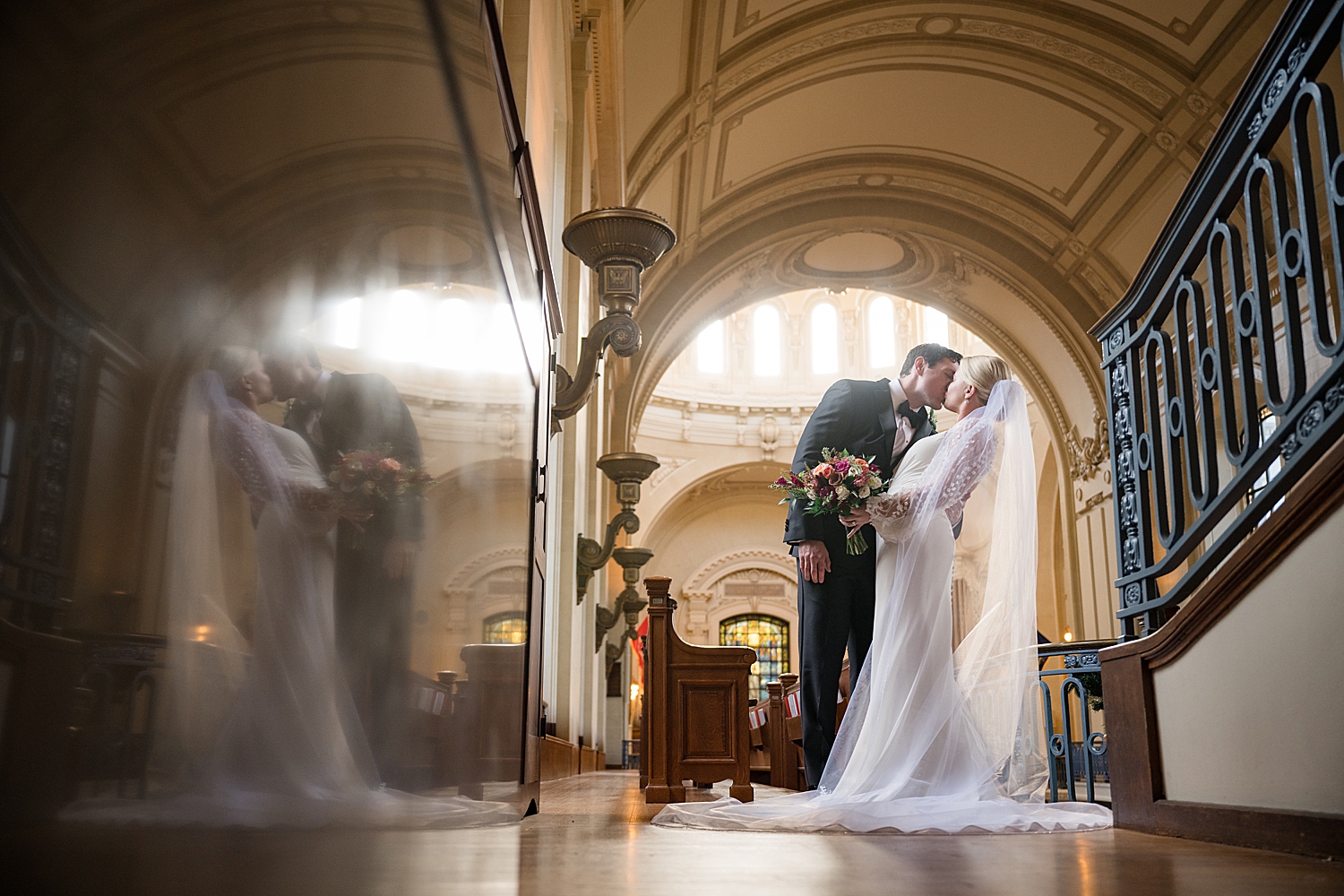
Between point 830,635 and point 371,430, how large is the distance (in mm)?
3628

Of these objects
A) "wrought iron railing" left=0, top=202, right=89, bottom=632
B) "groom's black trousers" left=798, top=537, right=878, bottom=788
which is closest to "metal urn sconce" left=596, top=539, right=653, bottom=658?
"groom's black trousers" left=798, top=537, right=878, bottom=788

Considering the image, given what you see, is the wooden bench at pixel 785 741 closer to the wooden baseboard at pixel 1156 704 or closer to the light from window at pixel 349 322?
the wooden baseboard at pixel 1156 704

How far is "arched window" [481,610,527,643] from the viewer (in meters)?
2.32

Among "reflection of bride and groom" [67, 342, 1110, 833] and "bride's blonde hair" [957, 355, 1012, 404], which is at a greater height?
"bride's blonde hair" [957, 355, 1012, 404]

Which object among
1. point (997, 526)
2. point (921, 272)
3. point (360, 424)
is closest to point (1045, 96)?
point (921, 272)

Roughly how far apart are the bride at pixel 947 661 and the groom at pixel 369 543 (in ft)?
8.05

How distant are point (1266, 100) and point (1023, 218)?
11.7 metres

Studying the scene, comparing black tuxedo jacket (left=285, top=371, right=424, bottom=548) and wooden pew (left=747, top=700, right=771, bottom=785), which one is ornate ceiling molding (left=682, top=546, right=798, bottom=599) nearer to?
wooden pew (left=747, top=700, right=771, bottom=785)

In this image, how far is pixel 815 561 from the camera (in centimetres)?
455

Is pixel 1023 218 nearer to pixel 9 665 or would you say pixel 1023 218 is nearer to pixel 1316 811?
pixel 1316 811

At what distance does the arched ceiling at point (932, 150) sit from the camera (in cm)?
1072

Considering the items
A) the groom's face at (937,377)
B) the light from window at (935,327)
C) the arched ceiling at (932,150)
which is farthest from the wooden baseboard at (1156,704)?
the light from window at (935,327)

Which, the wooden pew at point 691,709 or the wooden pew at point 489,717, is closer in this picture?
the wooden pew at point 489,717

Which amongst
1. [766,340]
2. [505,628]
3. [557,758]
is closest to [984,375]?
[505,628]
